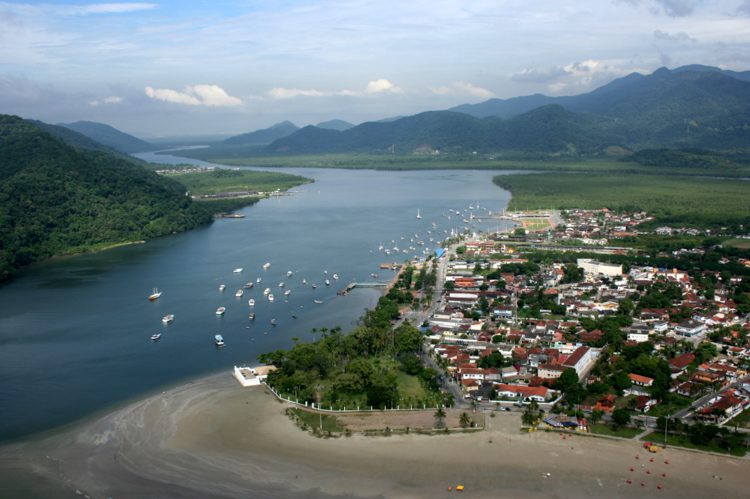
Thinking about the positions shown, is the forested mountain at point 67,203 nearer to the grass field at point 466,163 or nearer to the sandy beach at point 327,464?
the sandy beach at point 327,464

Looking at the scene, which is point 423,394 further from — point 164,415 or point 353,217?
point 353,217

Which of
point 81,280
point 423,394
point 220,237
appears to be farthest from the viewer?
point 220,237

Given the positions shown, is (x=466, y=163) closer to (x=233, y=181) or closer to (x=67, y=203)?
(x=233, y=181)

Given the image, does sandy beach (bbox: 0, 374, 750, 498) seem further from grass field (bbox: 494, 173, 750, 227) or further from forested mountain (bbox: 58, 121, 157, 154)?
forested mountain (bbox: 58, 121, 157, 154)

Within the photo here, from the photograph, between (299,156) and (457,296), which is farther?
(299,156)

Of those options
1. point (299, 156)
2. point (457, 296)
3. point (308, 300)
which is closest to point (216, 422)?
point (308, 300)

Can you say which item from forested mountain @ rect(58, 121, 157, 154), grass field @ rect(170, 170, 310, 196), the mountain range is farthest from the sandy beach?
forested mountain @ rect(58, 121, 157, 154)
